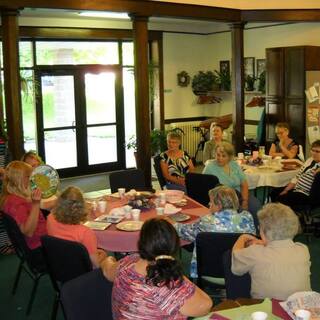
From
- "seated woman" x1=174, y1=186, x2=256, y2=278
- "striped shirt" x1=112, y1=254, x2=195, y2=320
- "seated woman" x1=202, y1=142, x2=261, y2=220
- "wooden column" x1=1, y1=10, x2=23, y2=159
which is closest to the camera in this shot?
"striped shirt" x1=112, y1=254, x2=195, y2=320

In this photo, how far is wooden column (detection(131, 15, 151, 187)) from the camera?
7.43 meters

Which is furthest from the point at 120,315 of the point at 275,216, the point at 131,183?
the point at 131,183

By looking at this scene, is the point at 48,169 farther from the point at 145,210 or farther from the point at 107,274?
the point at 107,274

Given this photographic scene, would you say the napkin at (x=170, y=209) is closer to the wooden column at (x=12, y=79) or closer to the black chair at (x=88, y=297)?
the black chair at (x=88, y=297)

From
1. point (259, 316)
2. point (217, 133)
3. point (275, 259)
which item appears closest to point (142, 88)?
point (217, 133)

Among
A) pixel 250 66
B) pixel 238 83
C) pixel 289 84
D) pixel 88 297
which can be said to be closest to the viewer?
pixel 88 297

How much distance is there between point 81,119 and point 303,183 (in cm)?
533

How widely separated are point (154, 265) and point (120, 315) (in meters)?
0.31

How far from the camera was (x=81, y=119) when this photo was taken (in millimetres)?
10453

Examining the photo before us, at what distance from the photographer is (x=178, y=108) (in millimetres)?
11508

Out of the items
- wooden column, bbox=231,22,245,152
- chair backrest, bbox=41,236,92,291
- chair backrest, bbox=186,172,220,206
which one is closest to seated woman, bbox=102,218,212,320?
chair backrest, bbox=41,236,92,291

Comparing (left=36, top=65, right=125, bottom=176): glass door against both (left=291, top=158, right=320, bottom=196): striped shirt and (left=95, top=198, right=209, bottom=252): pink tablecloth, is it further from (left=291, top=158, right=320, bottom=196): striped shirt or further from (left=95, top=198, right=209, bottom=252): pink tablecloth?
(left=95, top=198, right=209, bottom=252): pink tablecloth

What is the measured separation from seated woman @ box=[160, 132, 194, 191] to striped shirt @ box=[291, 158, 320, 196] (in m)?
1.31

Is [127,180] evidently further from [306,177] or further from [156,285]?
[156,285]
